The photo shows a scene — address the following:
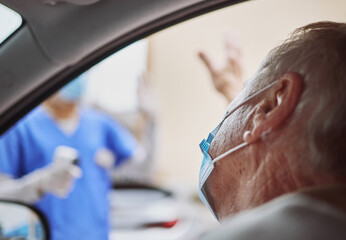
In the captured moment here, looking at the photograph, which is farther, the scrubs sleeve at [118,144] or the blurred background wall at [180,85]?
the blurred background wall at [180,85]

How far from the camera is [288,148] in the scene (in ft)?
2.29

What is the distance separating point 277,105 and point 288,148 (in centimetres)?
8

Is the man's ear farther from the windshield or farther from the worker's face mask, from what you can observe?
the windshield

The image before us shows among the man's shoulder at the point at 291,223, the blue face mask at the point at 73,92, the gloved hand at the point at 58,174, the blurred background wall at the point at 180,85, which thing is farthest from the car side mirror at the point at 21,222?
the blurred background wall at the point at 180,85

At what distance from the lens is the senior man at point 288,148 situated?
538 mm

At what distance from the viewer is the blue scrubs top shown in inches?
89.1

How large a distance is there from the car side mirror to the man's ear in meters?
0.87

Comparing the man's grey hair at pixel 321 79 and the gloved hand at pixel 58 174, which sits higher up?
the man's grey hair at pixel 321 79

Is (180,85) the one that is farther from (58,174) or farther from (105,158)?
(58,174)

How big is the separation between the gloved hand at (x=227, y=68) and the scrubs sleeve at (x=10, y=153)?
1149 millimetres

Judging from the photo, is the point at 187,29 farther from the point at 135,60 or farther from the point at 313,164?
the point at 313,164

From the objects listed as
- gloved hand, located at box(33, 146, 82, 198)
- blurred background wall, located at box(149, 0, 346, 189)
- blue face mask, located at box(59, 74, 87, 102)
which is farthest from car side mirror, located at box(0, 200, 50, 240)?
blurred background wall, located at box(149, 0, 346, 189)

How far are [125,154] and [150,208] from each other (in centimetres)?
195

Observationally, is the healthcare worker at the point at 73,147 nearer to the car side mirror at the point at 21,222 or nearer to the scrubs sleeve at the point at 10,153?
the scrubs sleeve at the point at 10,153
